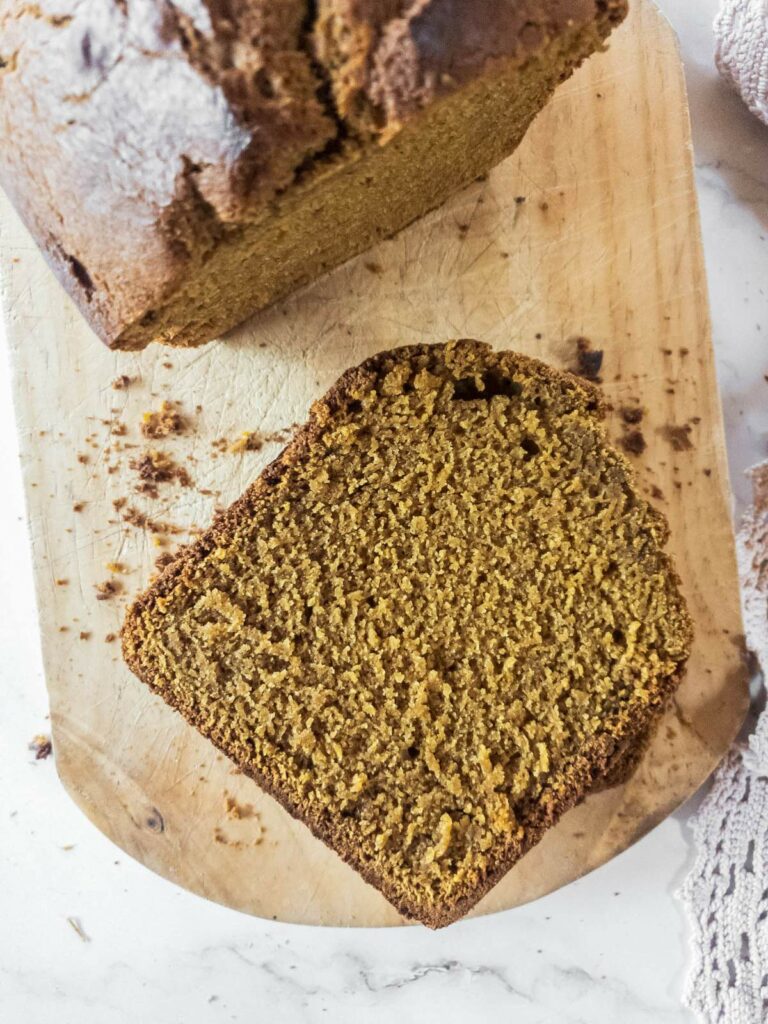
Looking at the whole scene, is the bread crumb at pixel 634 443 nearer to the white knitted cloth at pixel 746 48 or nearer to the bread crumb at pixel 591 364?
the bread crumb at pixel 591 364

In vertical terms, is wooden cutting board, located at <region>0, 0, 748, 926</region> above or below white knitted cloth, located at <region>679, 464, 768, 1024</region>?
above

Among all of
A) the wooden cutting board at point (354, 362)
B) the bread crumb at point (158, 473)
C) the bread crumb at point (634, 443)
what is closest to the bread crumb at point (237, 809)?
the wooden cutting board at point (354, 362)

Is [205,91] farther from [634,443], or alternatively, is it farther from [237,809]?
[237,809]

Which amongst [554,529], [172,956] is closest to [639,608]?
[554,529]

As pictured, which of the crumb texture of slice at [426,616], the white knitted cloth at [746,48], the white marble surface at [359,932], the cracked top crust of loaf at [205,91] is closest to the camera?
the cracked top crust of loaf at [205,91]

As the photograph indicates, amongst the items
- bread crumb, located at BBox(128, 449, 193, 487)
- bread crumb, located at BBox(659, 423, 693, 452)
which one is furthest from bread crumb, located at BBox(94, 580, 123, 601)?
bread crumb, located at BBox(659, 423, 693, 452)

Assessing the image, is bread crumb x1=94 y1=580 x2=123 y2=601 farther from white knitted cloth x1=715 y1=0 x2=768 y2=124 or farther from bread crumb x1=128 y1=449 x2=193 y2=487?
white knitted cloth x1=715 y1=0 x2=768 y2=124
